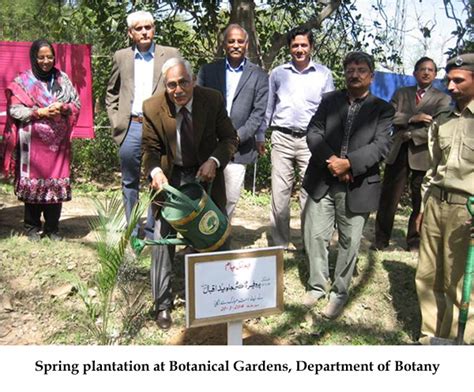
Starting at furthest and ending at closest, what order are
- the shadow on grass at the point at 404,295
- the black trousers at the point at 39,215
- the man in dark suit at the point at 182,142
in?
the black trousers at the point at 39,215 → the shadow on grass at the point at 404,295 → the man in dark suit at the point at 182,142

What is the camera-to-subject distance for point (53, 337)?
11.9ft

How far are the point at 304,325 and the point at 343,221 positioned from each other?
802mm

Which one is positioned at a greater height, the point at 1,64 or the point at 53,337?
the point at 1,64

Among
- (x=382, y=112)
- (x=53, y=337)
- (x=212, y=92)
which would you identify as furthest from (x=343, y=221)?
(x=53, y=337)

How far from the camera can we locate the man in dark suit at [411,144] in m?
4.78

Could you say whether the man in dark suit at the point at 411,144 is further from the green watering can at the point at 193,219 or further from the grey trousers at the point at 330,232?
the green watering can at the point at 193,219

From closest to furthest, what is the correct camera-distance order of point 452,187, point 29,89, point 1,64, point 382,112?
1. point 452,187
2. point 382,112
3. point 29,89
4. point 1,64

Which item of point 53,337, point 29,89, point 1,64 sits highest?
point 1,64

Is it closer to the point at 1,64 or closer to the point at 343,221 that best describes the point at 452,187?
the point at 343,221

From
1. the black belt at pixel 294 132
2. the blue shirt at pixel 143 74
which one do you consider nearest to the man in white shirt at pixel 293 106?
the black belt at pixel 294 132

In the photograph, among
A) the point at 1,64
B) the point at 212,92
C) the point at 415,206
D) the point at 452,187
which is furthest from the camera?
the point at 1,64

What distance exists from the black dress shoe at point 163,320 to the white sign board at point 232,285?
101 cm

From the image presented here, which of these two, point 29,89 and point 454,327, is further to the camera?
point 29,89

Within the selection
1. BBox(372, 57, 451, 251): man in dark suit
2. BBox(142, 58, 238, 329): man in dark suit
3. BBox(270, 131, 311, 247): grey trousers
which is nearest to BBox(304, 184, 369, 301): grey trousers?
BBox(270, 131, 311, 247): grey trousers
